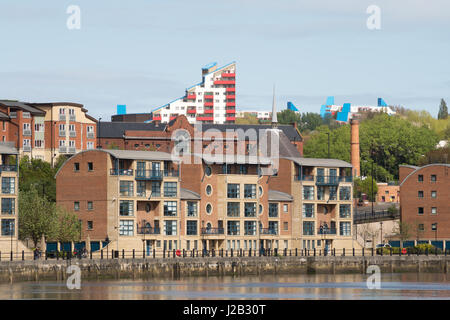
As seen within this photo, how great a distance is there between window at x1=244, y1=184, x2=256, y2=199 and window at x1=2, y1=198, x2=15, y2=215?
3080 centimetres

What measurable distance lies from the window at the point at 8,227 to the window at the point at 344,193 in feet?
147

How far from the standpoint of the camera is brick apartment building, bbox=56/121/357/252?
135 metres

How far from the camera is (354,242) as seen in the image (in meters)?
155

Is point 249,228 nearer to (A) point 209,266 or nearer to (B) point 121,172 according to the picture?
(B) point 121,172

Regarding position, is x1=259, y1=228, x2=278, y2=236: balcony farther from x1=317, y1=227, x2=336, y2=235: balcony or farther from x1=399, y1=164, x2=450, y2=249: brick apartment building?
x1=399, y1=164, x2=450, y2=249: brick apartment building

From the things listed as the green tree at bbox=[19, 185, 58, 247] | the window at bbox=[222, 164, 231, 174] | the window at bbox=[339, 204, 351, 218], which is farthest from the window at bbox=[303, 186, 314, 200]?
the green tree at bbox=[19, 185, 58, 247]

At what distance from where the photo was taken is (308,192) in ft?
499

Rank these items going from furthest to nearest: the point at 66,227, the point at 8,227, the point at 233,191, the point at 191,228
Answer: the point at 233,191 < the point at 191,228 < the point at 66,227 < the point at 8,227

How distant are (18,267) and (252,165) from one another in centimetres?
4339

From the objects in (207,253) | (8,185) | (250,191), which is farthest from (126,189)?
(250,191)

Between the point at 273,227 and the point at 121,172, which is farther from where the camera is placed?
the point at 273,227

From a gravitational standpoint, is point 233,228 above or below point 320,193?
below

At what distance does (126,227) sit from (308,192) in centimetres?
2705

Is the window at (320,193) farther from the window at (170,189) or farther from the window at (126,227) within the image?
the window at (126,227)
